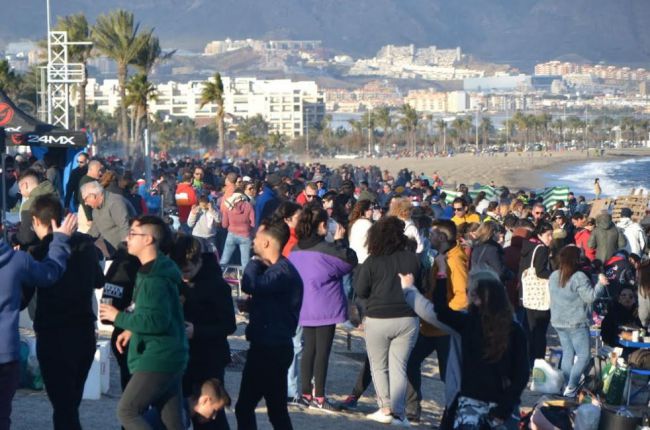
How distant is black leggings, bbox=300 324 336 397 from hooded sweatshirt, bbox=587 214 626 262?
22.2 feet

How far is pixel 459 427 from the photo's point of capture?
20.7 feet

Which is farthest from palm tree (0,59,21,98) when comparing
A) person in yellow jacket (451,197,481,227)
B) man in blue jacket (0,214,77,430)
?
man in blue jacket (0,214,77,430)

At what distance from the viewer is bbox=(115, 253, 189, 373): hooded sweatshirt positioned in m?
5.93

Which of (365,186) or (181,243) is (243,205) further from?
(181,243)

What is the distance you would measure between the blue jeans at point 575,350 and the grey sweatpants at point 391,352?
8.10 feet

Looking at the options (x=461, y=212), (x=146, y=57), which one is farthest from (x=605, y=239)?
(x=146, y=57)

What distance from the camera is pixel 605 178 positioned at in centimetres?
10019

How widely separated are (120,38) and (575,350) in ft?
167

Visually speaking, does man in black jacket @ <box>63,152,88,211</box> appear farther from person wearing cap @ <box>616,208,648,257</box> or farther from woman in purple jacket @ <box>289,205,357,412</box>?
person wearing cap @ <box>616,208,648,257</box>

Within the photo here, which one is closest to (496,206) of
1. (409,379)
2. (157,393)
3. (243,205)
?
(243,205)

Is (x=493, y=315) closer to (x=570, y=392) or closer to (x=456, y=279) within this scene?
(x=456, y=279)

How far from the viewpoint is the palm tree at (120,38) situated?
194ft

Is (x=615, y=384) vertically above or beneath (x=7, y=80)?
beneath

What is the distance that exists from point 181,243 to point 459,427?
1727mm
